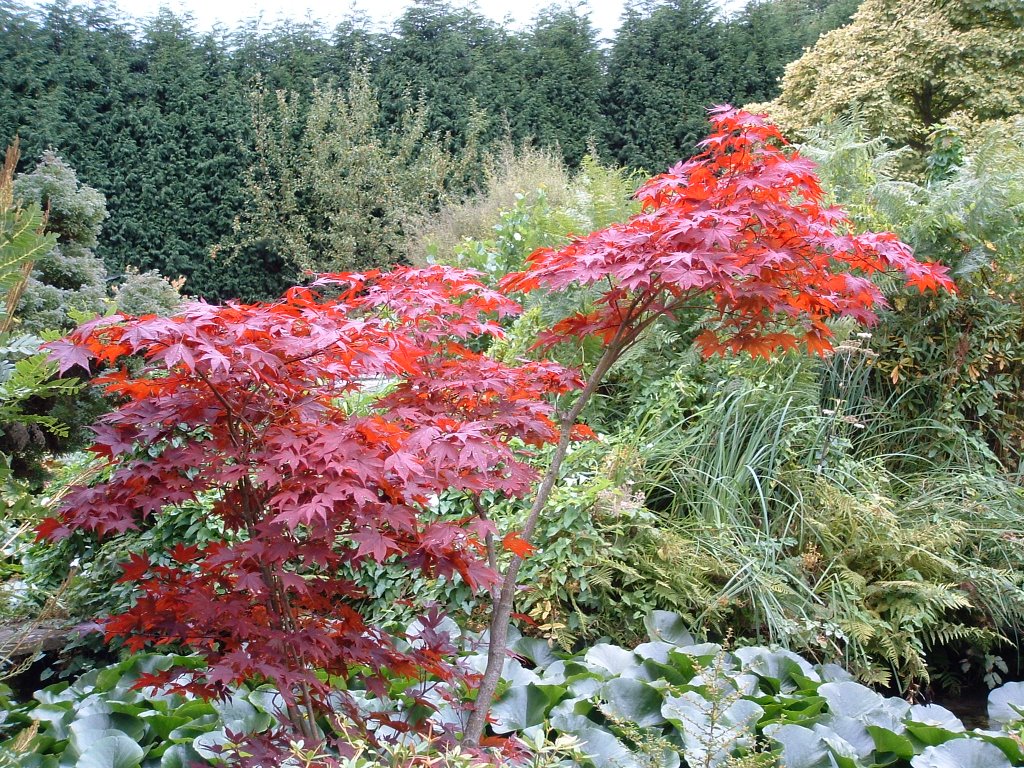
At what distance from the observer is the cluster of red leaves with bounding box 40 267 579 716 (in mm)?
1758

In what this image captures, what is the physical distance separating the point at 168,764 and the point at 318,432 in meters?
1.04

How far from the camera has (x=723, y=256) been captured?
2.03m

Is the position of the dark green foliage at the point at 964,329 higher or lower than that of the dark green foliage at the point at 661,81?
lower

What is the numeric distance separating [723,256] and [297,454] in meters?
1.09

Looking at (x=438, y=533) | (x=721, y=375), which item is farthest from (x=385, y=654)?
(x=721, y=375)

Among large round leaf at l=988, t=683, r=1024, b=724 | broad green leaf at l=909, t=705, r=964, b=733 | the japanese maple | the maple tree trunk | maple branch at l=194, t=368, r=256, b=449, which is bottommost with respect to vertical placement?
large round leaf at l=988, t=683, r=1024, b=724

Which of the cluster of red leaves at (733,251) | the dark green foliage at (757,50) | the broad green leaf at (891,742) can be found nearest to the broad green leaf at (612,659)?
the broad green leaf at (891,742)

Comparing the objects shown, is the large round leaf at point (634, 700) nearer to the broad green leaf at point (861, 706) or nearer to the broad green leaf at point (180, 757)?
the broad green leaf at point (861, 706)

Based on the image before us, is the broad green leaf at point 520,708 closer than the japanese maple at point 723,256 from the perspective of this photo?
No

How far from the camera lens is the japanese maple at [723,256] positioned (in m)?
2.07

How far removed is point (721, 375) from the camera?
4098 mm

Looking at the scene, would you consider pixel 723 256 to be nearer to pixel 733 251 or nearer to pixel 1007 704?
pixel 733 251

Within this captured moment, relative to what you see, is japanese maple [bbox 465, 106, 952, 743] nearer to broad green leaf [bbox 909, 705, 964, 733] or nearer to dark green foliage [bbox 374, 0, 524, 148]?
broad green leaf [bbox 909, 705, 964, 733]

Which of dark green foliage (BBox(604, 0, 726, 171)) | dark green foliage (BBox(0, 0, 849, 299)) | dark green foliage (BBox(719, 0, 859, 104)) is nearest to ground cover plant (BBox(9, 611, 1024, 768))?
dark green foliage (BBox(0, 0, 849, 299))
